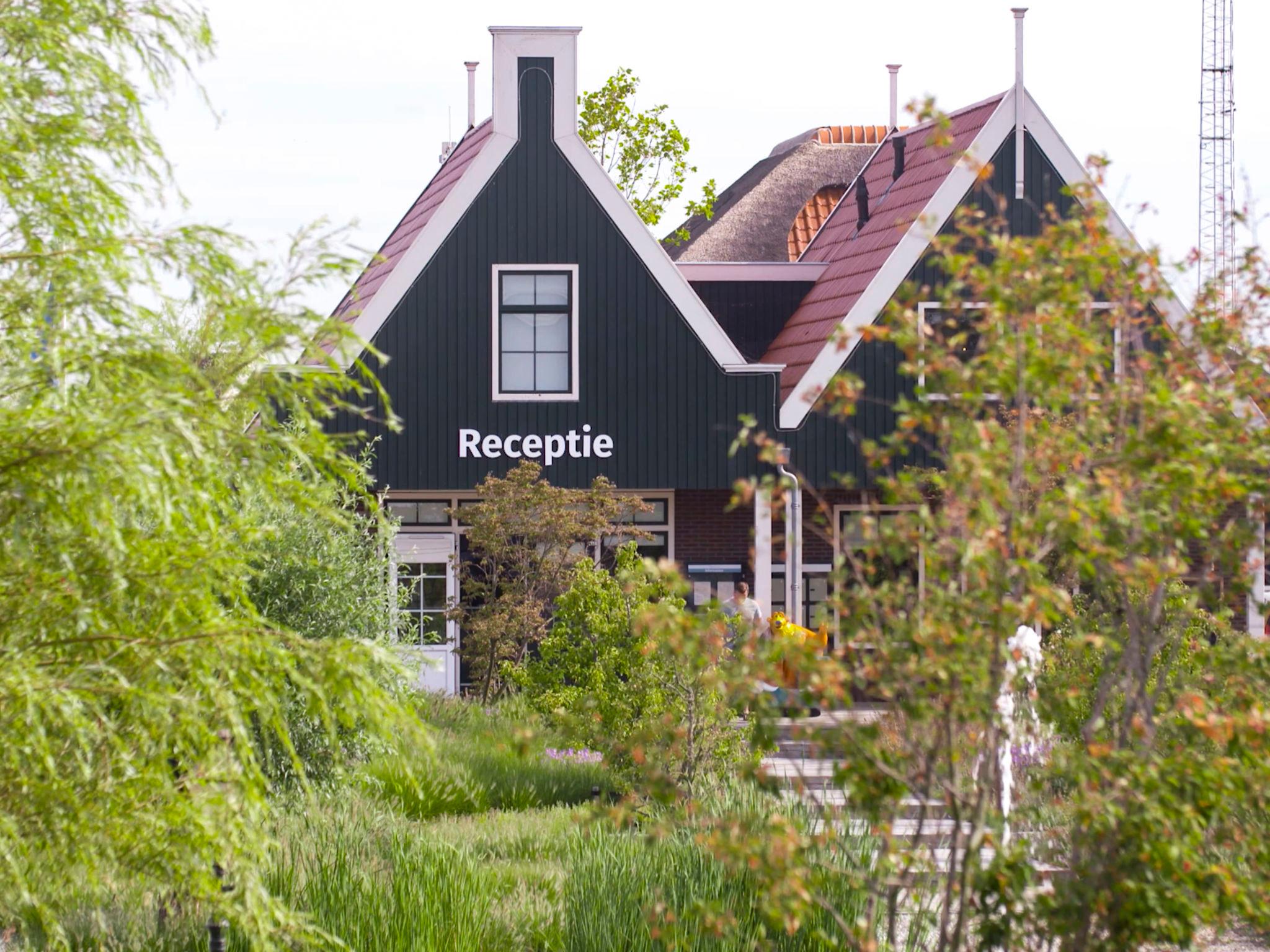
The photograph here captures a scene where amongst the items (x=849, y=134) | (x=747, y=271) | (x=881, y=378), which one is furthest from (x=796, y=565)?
(x=849, y=134)

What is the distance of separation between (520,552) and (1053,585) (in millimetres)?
13422

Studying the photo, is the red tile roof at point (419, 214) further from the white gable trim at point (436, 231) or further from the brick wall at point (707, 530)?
the brick wall at point (707, 530)

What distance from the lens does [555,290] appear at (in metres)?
19.3

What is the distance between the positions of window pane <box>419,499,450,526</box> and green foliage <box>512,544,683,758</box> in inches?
262

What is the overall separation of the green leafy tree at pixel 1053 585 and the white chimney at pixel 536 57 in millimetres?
14725

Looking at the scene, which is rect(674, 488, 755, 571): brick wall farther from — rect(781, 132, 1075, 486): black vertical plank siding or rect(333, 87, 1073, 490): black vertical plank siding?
rect(781, 132, 1075, 486): black vertical plank siding

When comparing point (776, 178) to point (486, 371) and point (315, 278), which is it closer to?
point (486, 371)

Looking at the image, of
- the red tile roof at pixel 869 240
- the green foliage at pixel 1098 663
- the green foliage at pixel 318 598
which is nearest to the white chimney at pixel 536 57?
the red tile roof at pixel 869 240

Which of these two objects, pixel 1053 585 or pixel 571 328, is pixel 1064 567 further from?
pixel 571 328

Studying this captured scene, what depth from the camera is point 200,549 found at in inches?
219

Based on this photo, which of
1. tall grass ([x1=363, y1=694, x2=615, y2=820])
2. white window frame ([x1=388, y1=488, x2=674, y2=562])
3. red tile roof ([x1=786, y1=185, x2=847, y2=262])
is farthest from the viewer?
red tile roof ([x1=786, y1=185, x2=847, y2=262])

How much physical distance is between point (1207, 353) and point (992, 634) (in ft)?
4.37

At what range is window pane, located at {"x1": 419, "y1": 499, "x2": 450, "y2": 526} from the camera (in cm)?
1986

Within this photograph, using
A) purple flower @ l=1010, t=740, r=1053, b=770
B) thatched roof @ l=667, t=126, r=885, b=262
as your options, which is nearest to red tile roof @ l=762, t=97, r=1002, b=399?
thatched roof @ l=667, t=126, r=885, b=262
